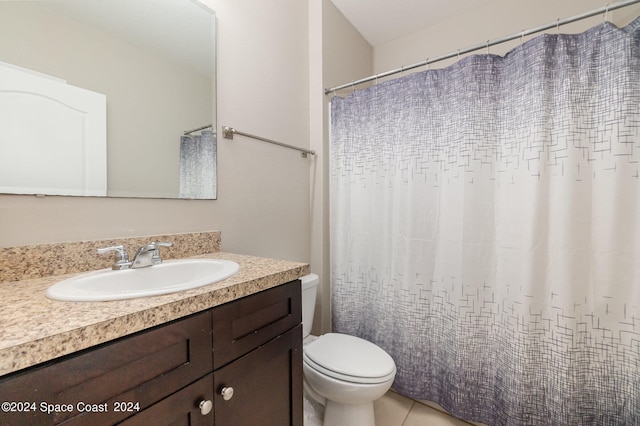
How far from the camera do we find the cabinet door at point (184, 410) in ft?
1.80

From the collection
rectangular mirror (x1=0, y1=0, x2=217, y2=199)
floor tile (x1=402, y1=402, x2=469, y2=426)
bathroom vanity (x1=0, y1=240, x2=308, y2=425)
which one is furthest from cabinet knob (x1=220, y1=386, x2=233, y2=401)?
floor tile (x1=402, y1=402, x2=469, y2=426)

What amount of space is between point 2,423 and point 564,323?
1.69 meters

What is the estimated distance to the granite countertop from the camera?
0.41m

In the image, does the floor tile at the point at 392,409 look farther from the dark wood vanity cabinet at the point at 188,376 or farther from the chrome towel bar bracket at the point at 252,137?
the chrome towel bar bracket at the point at 252,137

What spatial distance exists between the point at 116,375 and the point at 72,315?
0.14m

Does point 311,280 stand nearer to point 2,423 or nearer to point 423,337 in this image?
point 423,337

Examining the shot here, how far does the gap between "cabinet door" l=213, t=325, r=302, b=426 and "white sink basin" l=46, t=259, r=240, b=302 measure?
25cm

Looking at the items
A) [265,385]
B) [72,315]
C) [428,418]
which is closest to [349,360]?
[265,385]

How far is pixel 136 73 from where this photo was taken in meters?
1.02


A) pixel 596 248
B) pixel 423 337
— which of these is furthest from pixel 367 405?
pixel 596 248

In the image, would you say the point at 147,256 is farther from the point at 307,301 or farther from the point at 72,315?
the point at 307,301

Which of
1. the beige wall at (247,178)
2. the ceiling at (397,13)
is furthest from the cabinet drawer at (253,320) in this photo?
the ceiling at (397,13)

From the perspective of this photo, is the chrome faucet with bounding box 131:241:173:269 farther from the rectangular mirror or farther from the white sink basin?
the rectangular mirror

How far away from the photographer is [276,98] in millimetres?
1567
